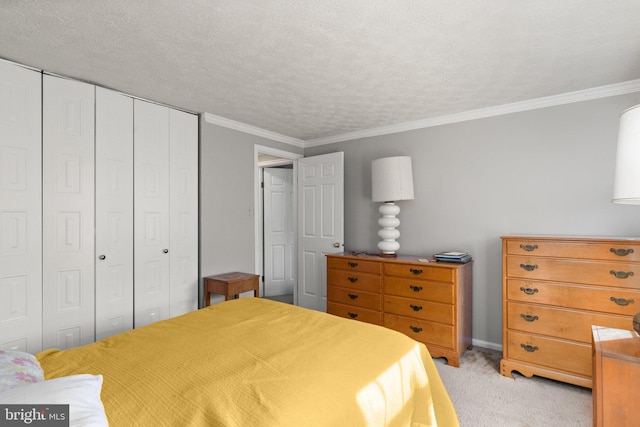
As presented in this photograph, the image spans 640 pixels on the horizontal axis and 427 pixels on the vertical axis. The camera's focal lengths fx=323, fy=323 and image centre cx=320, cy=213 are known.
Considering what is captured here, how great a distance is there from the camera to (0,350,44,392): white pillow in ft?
3.25

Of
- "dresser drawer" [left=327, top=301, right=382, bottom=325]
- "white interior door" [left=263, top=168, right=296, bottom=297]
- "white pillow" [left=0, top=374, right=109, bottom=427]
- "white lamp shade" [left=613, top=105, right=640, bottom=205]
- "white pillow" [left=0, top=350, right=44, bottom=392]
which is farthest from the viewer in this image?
"white interior door" [left=263, top=168, right=296, bottom=297]

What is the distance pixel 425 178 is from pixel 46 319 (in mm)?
3692

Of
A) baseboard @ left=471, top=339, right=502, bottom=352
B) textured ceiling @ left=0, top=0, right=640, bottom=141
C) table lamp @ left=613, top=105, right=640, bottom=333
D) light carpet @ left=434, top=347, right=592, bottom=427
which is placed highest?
textured ceiling @ left=0, top=0, right=640, bottom=141

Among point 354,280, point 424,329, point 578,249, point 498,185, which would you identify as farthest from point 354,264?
point 578,249

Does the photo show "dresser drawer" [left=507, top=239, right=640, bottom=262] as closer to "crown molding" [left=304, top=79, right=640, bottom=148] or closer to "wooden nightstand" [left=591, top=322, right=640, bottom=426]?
"wooden nightstand" [left=591, top=322, right=640, bottom=426]

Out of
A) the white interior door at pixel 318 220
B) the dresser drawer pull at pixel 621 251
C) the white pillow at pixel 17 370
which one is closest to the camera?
the white pillow at pixel 17 370

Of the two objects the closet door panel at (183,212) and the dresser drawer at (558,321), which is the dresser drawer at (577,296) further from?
the closet door panel at (183,212)

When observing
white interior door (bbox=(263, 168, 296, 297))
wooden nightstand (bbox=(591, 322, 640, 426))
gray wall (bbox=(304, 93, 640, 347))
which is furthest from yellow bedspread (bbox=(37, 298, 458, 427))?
white interior door (bbox=(263, 168, 296, 297))

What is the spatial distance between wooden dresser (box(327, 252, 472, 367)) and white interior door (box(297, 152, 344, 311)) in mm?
538

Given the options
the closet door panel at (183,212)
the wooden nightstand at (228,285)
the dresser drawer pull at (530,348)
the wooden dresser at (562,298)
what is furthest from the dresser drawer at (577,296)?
the closet door panel at (183,212)

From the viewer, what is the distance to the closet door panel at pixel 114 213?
2.67m

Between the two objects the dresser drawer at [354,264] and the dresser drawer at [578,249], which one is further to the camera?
the dresser drawer at [354,264]

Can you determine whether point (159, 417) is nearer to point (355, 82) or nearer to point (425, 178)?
point (355, 82)

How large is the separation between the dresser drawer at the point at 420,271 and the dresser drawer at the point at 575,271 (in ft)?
1.62
